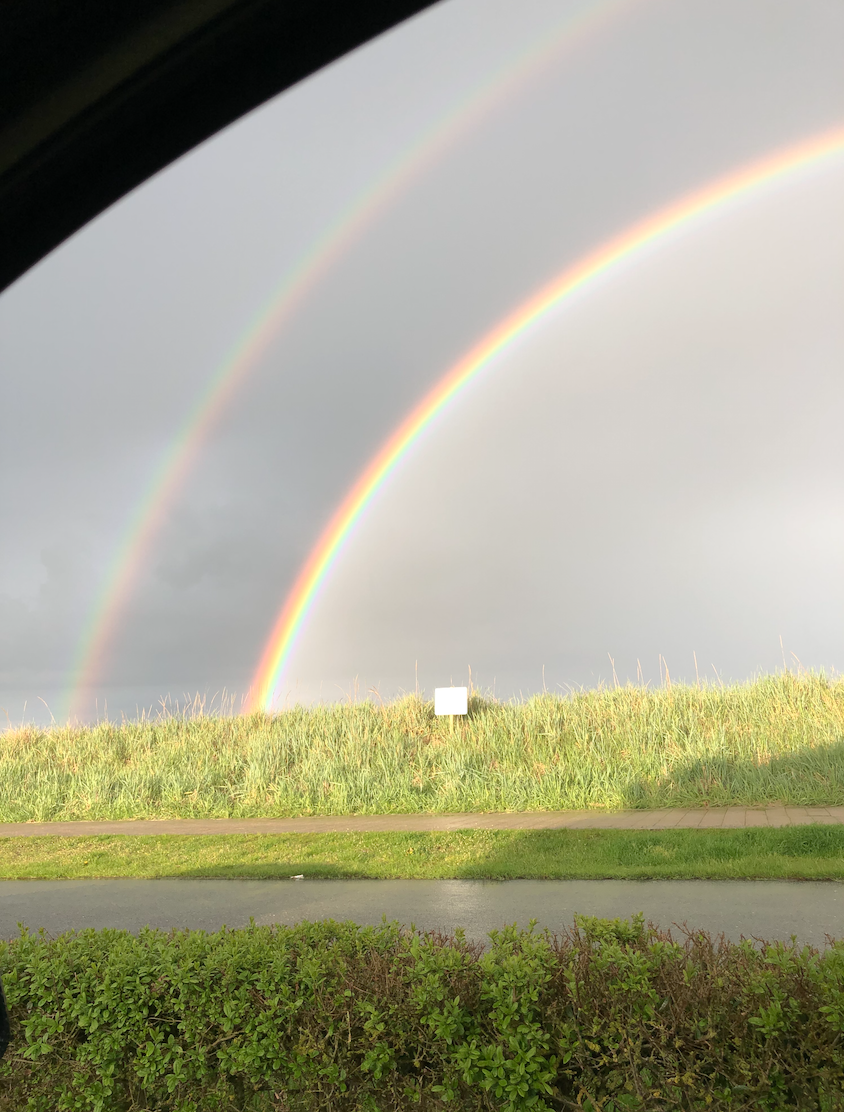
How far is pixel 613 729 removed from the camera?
15.7 m

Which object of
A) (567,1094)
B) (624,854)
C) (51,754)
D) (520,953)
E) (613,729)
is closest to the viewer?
(567,1094)

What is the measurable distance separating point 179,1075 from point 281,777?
12683mm

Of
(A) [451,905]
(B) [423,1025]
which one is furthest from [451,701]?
(B) [423,1025]

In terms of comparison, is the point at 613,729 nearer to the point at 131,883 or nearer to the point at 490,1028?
the point at 131,883

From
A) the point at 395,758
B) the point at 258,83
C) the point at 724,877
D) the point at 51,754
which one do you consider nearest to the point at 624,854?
the point at 724,877

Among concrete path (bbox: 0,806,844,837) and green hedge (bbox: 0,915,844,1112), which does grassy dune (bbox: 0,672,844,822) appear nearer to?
concrete path (bbox: 0,806,844,837)

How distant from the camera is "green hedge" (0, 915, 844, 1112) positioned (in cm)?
313

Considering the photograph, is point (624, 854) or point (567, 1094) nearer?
point (567, 1094)

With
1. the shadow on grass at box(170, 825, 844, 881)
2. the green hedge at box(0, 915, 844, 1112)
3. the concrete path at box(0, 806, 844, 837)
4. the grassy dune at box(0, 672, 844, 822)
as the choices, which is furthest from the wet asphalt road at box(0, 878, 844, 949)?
the grassy dune at box(0, 672, 844, 822)

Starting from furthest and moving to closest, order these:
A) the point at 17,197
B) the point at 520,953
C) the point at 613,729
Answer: the point at 613,729, the point at 520,953, the point at 17,197

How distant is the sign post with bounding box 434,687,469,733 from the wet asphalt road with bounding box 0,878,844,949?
829 centimetres

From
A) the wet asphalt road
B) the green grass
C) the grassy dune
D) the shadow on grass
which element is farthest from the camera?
the grassy dune

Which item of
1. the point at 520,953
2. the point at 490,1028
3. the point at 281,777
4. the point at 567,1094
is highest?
the point at 281,777

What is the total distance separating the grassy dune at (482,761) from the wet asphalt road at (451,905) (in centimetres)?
529
